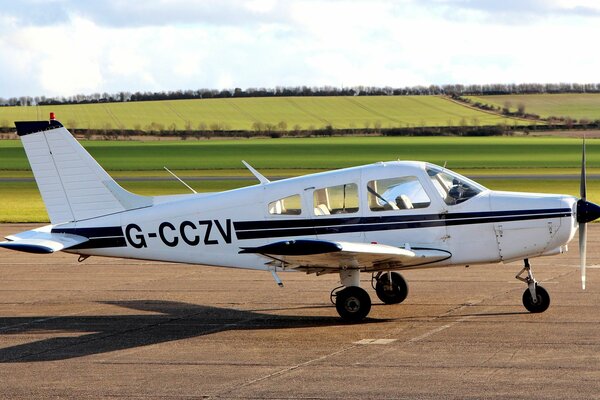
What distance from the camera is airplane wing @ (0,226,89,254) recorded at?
14.9 m

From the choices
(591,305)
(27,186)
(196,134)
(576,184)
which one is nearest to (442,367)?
(591,305)

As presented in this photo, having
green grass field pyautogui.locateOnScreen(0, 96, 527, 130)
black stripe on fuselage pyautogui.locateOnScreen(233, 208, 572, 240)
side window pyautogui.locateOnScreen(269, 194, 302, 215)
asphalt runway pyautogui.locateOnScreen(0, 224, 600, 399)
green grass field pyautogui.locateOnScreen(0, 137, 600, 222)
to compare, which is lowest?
asphalt runway pyautogui.locateOnScreen(0, 224, 600, 399)

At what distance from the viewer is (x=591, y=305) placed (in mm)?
15875

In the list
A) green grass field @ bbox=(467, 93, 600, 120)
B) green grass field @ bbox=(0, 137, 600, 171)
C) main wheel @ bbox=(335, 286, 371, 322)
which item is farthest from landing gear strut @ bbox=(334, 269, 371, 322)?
green grass field @ bbox=(467, 93, 600, 120)

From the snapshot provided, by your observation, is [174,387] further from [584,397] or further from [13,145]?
[13,145]

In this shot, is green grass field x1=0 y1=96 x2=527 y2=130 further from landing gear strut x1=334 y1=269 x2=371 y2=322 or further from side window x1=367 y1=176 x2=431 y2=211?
landing gear strut x1=334 y1=269 x2=371 y2=322

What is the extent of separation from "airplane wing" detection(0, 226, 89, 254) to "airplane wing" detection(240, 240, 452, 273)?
2.64 m

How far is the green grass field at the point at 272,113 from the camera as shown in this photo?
112750mm

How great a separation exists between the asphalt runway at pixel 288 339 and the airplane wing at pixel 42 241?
116 centimetres

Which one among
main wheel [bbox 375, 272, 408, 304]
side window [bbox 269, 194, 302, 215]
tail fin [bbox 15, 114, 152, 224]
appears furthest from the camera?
main wheel [bbox 375, 272, 408, 304]

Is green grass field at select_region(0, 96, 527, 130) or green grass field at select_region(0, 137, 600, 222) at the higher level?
green grass field at select_region(0, 96, 527, 130)

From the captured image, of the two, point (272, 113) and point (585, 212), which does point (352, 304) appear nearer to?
point (585, 212)

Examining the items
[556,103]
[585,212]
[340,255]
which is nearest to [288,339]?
[340,255]

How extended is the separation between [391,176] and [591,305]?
11.9 ft
